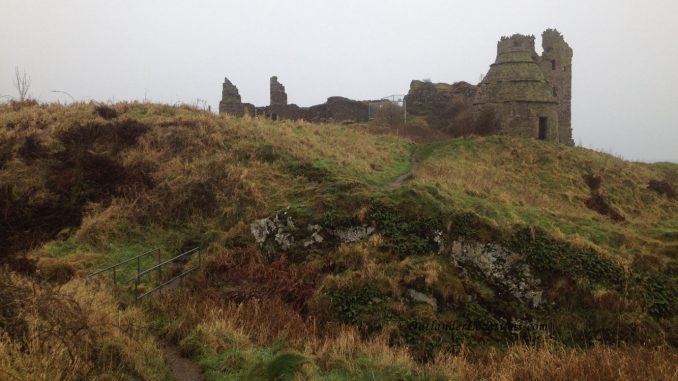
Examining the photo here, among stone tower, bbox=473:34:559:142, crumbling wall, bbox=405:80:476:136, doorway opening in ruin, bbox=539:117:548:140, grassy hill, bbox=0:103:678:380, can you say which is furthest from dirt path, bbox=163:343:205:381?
crumbling wall, bbox=405:80:476:136

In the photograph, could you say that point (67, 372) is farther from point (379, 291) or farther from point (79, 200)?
point (79, 200)

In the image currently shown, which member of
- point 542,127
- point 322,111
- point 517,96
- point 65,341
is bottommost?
point 65,341

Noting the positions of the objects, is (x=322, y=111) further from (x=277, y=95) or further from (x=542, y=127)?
(x=542, y=127)

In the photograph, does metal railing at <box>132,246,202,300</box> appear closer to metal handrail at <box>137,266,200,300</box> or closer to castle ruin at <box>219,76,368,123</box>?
metal handrail at <box>137,266,200,300</box>

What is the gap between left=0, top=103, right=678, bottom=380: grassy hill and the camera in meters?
6.58

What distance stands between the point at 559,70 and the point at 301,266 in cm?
3361

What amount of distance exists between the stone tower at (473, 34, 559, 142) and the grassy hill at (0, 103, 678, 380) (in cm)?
762

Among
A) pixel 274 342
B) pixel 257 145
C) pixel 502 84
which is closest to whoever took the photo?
pixel 274 342

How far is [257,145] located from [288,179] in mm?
2819

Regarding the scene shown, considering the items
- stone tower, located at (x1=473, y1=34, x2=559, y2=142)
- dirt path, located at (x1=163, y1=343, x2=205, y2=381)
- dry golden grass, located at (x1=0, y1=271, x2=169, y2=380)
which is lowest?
dirt path, located at (x1=163, y1=343, x2=205, y2=381)

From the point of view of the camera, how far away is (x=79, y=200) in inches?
541

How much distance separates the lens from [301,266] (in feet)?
35.7

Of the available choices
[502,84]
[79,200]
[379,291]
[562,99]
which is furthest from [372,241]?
[562,99]

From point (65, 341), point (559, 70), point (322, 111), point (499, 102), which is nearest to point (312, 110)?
point (322, 111)
